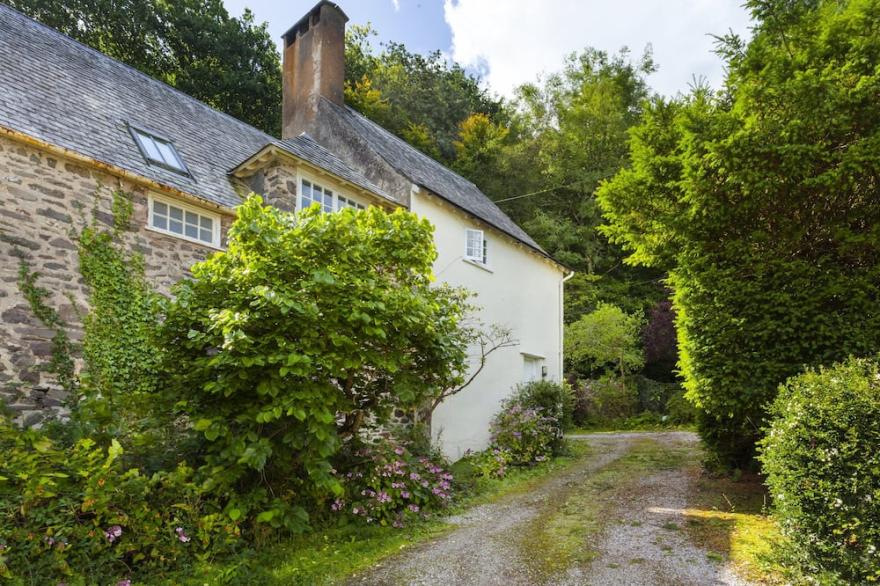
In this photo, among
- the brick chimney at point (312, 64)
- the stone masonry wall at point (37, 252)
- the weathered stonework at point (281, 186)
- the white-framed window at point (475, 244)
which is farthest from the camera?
the brick chimney at point (312, 64)

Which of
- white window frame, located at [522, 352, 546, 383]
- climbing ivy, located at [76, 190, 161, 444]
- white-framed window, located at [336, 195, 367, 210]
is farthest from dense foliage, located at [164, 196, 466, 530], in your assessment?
white window frame, located at [522, 352, 546, 383]

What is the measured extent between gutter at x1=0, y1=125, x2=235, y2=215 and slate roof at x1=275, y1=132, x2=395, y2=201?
68.9 inches

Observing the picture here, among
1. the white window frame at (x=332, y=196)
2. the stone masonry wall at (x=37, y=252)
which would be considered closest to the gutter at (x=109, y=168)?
the stone masonry wall at (x=37, y=252)

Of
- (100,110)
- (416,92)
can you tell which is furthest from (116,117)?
(416,92)

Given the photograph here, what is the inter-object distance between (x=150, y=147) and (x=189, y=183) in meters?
1.04

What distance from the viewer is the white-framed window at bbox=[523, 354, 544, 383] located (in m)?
14.0

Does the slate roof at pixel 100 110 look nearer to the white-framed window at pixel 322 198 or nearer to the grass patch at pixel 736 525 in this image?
the white-framed window at pixel 322 198

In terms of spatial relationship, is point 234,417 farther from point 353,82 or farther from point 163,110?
point 353,82

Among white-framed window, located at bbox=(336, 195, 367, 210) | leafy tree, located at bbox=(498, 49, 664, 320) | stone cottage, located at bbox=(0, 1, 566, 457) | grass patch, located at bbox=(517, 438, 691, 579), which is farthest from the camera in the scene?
leafy tree, located at bbox=(498, 49, 664, 320)

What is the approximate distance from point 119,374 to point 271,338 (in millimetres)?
3371

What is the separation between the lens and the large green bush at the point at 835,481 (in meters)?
4.06

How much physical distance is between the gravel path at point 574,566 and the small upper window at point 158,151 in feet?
23.6

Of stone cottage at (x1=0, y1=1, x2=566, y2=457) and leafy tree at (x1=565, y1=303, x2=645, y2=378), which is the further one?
leafy tree at (x1=565, y1=303, x2=645, y2=378)

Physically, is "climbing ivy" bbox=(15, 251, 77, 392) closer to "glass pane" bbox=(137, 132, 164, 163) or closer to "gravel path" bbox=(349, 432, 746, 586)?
"glass pane" bbox=(137, 132, 164, 163)
